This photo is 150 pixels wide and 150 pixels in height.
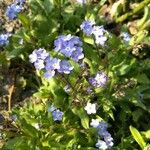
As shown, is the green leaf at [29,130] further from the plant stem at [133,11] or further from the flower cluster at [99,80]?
the plant stem at [133,11]

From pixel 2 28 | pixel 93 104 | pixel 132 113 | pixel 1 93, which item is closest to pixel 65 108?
pixel 93 104

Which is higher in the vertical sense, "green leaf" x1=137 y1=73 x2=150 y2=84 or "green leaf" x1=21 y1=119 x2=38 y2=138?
"green leaf" x1=137 y1=73 x2=150 y2=84

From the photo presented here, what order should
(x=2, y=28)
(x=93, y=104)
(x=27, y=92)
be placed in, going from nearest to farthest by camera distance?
1. (x=93, y=104)
2. (x=27, y=92)
3. (x=2, y=28)

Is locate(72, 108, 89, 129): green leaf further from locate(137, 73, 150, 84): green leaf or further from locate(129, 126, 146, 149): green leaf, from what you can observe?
locate(137, 73, 150, 84): green leaf

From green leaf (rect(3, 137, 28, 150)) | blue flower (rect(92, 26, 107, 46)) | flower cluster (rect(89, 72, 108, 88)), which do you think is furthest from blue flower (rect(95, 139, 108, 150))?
blue flower (rect(92, 26, 107, 46))

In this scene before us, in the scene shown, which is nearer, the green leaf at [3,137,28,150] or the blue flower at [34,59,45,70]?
the blue flower at [34,59,45,70]

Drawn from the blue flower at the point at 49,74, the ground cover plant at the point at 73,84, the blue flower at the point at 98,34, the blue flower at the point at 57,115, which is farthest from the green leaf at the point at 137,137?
the blue flower at the point at 49,74

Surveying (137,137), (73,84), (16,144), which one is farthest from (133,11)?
(16,144)

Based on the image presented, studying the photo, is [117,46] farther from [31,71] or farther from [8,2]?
[8,2]
